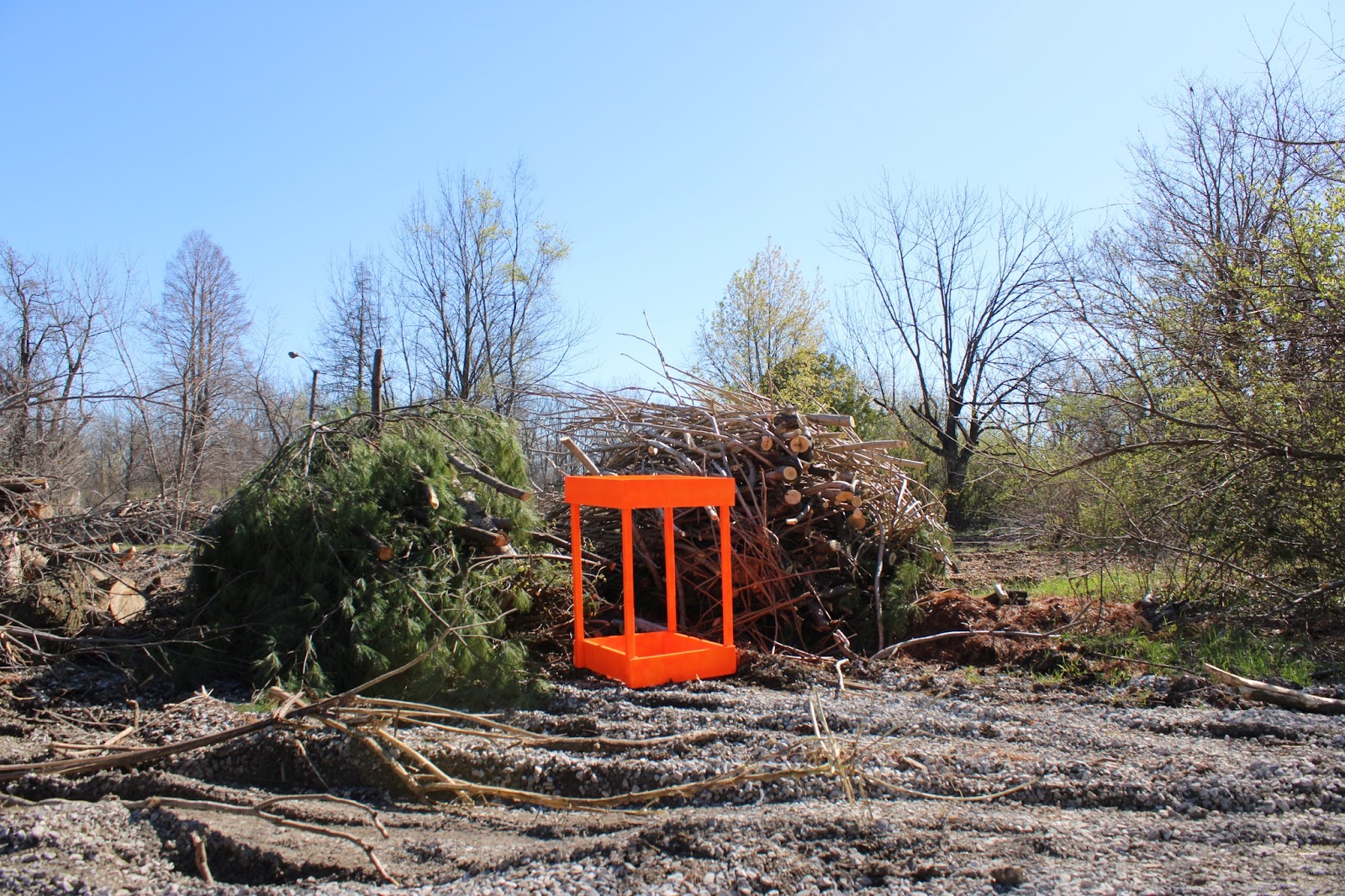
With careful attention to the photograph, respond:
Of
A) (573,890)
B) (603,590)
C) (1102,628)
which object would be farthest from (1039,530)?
(573,890)

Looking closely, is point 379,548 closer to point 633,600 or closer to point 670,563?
point 633,600

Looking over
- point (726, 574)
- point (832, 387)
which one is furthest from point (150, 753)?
point (832, 387)

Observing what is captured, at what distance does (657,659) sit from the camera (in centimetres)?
524

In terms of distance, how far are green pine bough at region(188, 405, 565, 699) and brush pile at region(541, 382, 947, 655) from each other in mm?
1043

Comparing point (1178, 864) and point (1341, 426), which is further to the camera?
point (1341, 426)

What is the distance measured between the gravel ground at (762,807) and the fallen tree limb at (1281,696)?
0.11 m

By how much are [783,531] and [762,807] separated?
4010 mm

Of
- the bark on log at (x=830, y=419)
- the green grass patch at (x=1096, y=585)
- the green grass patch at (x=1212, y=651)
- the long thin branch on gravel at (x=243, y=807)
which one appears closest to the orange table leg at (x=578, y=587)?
the long thin branch on gravel at (x=243, y=807)

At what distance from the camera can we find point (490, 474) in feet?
21.2

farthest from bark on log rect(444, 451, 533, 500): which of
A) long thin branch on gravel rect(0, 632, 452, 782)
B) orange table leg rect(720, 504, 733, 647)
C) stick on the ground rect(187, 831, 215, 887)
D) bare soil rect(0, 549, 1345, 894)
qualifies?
stick on the ground rect(187, 831, 215, 887)

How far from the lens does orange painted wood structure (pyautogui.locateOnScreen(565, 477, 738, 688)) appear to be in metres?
5.09

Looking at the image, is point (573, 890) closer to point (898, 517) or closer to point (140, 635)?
point (140, 635)

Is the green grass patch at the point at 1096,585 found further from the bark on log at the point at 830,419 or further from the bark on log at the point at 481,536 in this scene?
the bark on log at the point at 481,536

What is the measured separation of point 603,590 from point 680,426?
154cm
